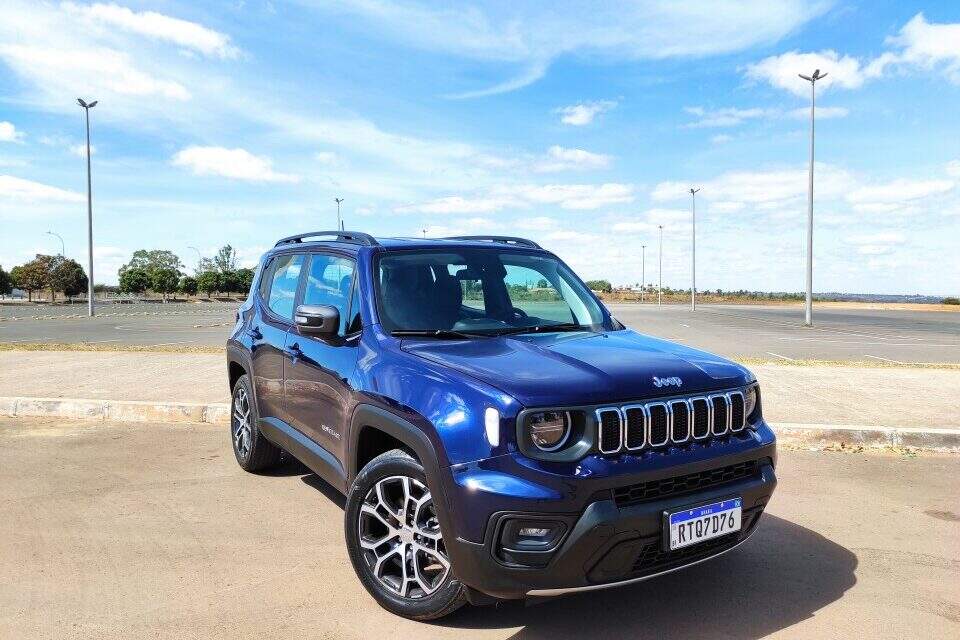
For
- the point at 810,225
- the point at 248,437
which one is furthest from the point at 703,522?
the point at 810,225

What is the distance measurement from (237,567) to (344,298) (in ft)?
5.09

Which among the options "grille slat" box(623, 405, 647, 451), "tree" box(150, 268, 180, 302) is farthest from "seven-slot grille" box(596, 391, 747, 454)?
"tree" box(150, 268, 180, 302)

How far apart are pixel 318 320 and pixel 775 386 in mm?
7413

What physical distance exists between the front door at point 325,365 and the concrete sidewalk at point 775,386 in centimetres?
408

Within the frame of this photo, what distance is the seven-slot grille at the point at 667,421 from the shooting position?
9.24ft

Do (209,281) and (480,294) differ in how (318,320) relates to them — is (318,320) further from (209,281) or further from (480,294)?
(209,281)

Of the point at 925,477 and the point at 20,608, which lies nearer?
the point at 20,608

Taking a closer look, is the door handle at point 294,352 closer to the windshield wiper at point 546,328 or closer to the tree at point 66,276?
the windshield wiper at point 546,328

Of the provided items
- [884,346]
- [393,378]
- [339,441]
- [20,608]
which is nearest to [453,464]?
[393,378]

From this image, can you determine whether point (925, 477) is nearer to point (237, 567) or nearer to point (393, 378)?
point (393, 378)

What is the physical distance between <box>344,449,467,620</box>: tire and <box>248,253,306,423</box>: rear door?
1499 mm

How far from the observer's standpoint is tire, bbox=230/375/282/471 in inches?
212

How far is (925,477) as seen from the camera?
18.4 ft

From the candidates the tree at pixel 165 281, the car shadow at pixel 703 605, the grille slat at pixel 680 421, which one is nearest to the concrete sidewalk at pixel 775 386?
the car shadow at pixel 703 605
